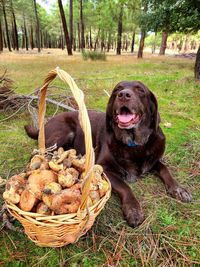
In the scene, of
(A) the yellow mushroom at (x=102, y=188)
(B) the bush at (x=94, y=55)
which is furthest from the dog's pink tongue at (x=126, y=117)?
(B) the bush at (x=94, y=55)

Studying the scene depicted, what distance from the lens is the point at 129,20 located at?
81.0ft

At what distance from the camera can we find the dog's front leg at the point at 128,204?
6.79ft

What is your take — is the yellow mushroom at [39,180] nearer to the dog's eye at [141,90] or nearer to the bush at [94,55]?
the dog's eye at [141,90]

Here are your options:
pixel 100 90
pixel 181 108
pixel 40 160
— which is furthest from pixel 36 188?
pixel 100 90

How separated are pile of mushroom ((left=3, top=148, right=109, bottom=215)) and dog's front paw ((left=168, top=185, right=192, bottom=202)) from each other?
0.88 m

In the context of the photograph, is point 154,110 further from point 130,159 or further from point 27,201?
point 27,201

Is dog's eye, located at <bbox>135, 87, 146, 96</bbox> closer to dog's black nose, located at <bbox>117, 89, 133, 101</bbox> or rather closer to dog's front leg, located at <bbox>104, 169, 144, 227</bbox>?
dog's black nose, located at <bbox>117, 89, 133, 101</bbox>

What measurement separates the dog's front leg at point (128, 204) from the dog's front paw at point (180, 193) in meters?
0.44

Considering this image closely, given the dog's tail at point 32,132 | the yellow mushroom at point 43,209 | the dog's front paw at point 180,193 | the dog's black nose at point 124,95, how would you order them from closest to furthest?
the yellow mushroom at point 43,209, the dog's black nose at point 124,95, the dog's front paw at point 180,193, the dog's tail at point 32,132

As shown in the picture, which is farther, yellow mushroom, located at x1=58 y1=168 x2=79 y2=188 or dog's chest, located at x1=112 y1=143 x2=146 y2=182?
dog's chest, located at x1=112 y1=143 x2=146 y2=182

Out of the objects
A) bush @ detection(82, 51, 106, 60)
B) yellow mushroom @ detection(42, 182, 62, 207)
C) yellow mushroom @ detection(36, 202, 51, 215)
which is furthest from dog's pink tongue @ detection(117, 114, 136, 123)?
bush @ detection(82, 51, 106, 60)

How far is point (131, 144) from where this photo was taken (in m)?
2.50

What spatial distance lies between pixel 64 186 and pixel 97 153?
3.99 ft

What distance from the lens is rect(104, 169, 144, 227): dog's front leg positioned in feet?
6.79
